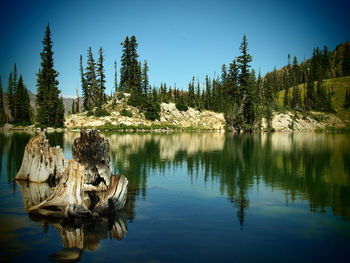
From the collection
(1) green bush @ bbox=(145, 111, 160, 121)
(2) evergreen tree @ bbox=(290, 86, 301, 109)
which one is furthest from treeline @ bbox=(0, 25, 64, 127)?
(2) evergreen tree @ bbox=(290, 86, 301, 109)

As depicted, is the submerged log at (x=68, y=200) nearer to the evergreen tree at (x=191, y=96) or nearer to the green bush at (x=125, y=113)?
the green bush at (x=125, y=113)

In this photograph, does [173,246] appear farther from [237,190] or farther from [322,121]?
[322,121]

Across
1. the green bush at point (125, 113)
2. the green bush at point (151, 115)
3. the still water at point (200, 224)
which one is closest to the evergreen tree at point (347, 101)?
the green bush at point (151, 115)

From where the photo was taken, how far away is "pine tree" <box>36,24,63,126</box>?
78.4 meters

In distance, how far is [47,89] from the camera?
82688mm

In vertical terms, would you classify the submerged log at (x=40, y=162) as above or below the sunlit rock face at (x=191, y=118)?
below

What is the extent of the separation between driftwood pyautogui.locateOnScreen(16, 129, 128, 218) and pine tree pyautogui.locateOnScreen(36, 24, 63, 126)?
6800 centimetres

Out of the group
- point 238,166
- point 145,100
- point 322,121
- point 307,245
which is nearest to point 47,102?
point 145,100

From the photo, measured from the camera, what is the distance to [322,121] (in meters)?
130

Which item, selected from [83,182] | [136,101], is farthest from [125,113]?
[83,182]


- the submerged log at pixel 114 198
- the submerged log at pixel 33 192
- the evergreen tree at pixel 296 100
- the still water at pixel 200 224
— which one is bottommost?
the still water at pixel 200 224

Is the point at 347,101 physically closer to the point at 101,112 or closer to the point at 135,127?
the point at 135,127

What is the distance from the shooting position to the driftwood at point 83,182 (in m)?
10.4

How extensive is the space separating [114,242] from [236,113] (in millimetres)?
95723
